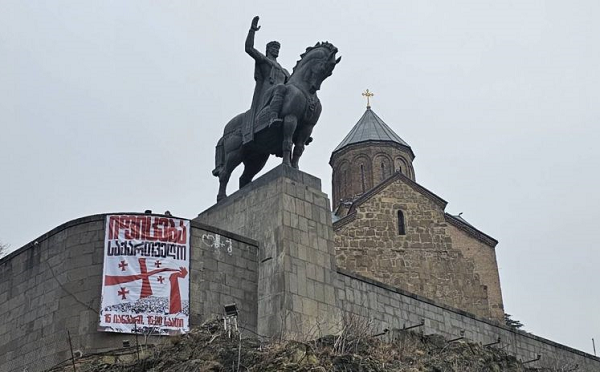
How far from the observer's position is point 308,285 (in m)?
14.5

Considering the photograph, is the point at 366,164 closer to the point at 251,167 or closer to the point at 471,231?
the point at 471,231

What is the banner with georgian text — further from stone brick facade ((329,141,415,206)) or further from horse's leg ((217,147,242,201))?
stone brick facade ((329,141,415,206))

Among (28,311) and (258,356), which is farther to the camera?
(28,311)

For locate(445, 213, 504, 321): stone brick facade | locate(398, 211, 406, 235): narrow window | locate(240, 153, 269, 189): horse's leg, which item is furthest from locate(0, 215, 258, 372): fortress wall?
locate(445, 213, 504, 321): stone brick facade

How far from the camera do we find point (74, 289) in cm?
1323

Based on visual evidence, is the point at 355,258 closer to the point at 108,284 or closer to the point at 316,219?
the point at 316,219

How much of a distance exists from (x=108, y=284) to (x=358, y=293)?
4968 mm

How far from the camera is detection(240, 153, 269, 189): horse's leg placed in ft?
55.5

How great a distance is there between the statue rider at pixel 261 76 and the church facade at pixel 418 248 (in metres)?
12.9

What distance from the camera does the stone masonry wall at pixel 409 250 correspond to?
29203 mm

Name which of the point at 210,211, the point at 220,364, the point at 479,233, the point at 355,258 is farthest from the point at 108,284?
the point at 479,233

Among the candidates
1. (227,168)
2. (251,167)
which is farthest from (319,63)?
(227,168)

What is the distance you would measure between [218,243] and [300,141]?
284 cm

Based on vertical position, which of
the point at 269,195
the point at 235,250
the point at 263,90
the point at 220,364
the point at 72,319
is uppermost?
the point at 263,90
